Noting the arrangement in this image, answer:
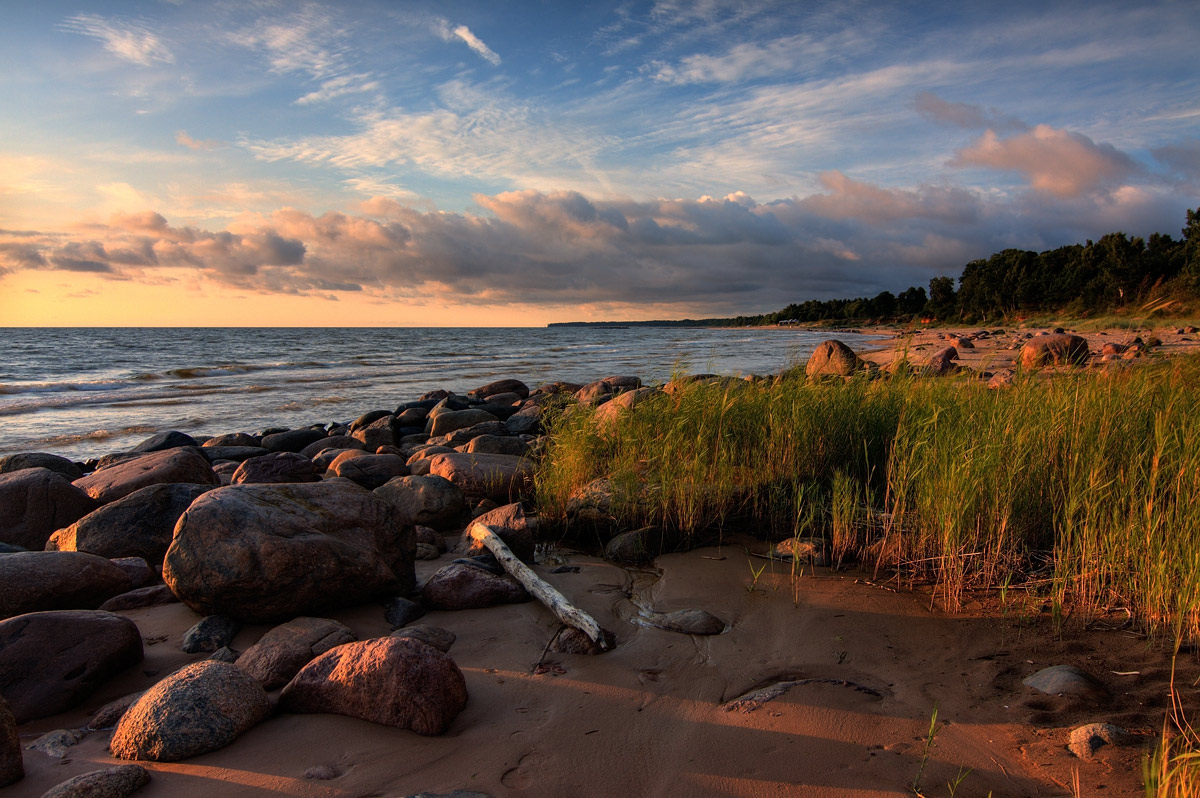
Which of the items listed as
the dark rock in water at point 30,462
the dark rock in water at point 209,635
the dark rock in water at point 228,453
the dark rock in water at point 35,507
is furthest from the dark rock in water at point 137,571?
the dark rock in water at point 228,453

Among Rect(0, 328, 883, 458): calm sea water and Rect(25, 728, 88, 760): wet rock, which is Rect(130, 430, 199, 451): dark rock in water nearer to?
Rect(0, 328, 883, 458): calm sea water

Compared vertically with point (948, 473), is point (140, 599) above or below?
below

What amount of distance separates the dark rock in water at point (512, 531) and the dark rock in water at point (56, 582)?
2782 millimetres

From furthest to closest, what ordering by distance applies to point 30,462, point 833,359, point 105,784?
point 833,359 < point 30,462 < point 105,784

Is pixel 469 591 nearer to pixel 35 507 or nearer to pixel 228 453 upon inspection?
pixel 35 507

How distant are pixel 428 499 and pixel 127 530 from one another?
2.77m

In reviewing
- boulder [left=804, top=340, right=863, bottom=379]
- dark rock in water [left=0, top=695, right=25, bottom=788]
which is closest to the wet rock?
dark rock in water [left=0, top=695, right=25, bottom=788]

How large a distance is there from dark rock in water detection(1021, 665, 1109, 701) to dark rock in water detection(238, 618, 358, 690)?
3910 millimetres

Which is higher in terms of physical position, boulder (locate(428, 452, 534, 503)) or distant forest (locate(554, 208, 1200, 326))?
distant forest (locate(554, 208, 1200, 326))

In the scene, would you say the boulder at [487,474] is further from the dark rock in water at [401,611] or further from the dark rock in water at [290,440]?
the dark rock in water at [290,440]

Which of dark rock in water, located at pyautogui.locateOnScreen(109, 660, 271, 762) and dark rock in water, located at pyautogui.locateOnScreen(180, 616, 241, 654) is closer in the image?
dark rock in water, located at pyautogui.locateOnScreen(109, 660, 271, 762)

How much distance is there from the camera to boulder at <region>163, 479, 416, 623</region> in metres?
4.29

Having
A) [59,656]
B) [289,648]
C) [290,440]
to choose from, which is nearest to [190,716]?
[289,648]

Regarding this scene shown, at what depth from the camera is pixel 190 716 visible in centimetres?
297
